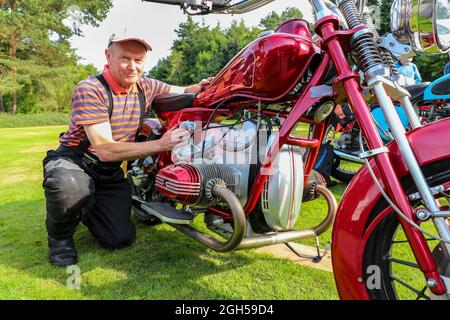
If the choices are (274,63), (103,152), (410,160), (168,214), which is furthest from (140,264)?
(410,160)

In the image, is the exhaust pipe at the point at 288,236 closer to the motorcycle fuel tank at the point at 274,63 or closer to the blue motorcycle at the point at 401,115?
the blue motorcycle at the point at 401,115

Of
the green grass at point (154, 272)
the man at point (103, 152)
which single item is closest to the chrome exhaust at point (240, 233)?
the green grass at point (154, 272)

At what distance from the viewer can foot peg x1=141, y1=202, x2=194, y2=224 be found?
2219 mm

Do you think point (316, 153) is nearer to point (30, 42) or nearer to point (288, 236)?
point (288, 236)

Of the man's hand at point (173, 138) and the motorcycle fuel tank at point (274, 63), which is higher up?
the motorcycle fuel tank at point (274, 63)

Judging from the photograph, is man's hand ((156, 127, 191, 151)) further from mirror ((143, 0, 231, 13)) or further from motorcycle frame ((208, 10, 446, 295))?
mirror ((143, 0, 231, 13))

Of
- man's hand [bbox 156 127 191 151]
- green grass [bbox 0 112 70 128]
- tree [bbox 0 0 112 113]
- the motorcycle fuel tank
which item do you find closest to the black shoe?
man's hand [bbox 156 127 191 151]

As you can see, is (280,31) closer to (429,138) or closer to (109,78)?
(429,138)

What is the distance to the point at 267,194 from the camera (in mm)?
2002

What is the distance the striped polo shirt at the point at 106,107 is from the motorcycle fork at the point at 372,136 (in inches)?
58.4

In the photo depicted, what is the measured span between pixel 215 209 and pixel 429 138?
125cm

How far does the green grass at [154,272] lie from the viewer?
7.00 ft

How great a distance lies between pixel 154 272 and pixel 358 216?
1.45m

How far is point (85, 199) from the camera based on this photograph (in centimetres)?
251
